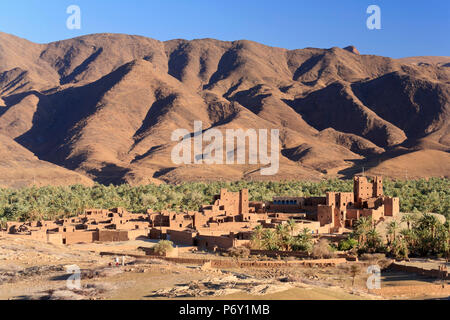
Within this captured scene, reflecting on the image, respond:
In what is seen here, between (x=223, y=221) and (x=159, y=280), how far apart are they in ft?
80.7

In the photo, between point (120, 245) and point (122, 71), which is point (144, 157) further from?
point (120, 245)

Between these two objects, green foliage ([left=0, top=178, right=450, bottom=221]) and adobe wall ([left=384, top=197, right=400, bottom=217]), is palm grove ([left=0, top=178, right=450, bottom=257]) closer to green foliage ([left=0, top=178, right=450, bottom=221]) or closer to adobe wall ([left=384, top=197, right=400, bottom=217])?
green foliage ([left=0, top=178, right=450, bottom=221])

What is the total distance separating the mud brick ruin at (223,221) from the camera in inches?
1654

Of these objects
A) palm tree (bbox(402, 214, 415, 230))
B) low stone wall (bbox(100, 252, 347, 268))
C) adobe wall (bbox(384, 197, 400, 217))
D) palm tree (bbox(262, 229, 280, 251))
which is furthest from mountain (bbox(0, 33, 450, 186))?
low stone wall (bbox(100, 252, 347, 268))

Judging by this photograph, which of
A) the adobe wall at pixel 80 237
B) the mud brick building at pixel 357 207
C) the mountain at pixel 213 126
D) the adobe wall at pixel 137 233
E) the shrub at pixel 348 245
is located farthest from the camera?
the mountain at pixel 213 126

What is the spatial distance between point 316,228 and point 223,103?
4884 inches

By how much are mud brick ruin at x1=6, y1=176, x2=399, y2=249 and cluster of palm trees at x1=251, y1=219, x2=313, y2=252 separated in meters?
0.83

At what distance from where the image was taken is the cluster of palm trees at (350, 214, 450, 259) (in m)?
37.3

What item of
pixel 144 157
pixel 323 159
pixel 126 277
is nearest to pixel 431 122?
pixel 323 159

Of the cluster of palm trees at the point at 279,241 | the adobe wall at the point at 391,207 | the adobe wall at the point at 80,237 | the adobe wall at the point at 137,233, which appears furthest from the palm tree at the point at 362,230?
the adobe wall at the point at 80,237

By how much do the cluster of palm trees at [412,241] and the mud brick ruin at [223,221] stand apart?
5708 mm

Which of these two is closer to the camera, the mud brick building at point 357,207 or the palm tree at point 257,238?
the palm tree at point 257,238

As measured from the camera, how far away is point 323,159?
13262 cm

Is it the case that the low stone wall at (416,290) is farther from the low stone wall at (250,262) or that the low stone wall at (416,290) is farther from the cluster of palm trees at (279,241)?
the cluster of palm trees at (279,241)
